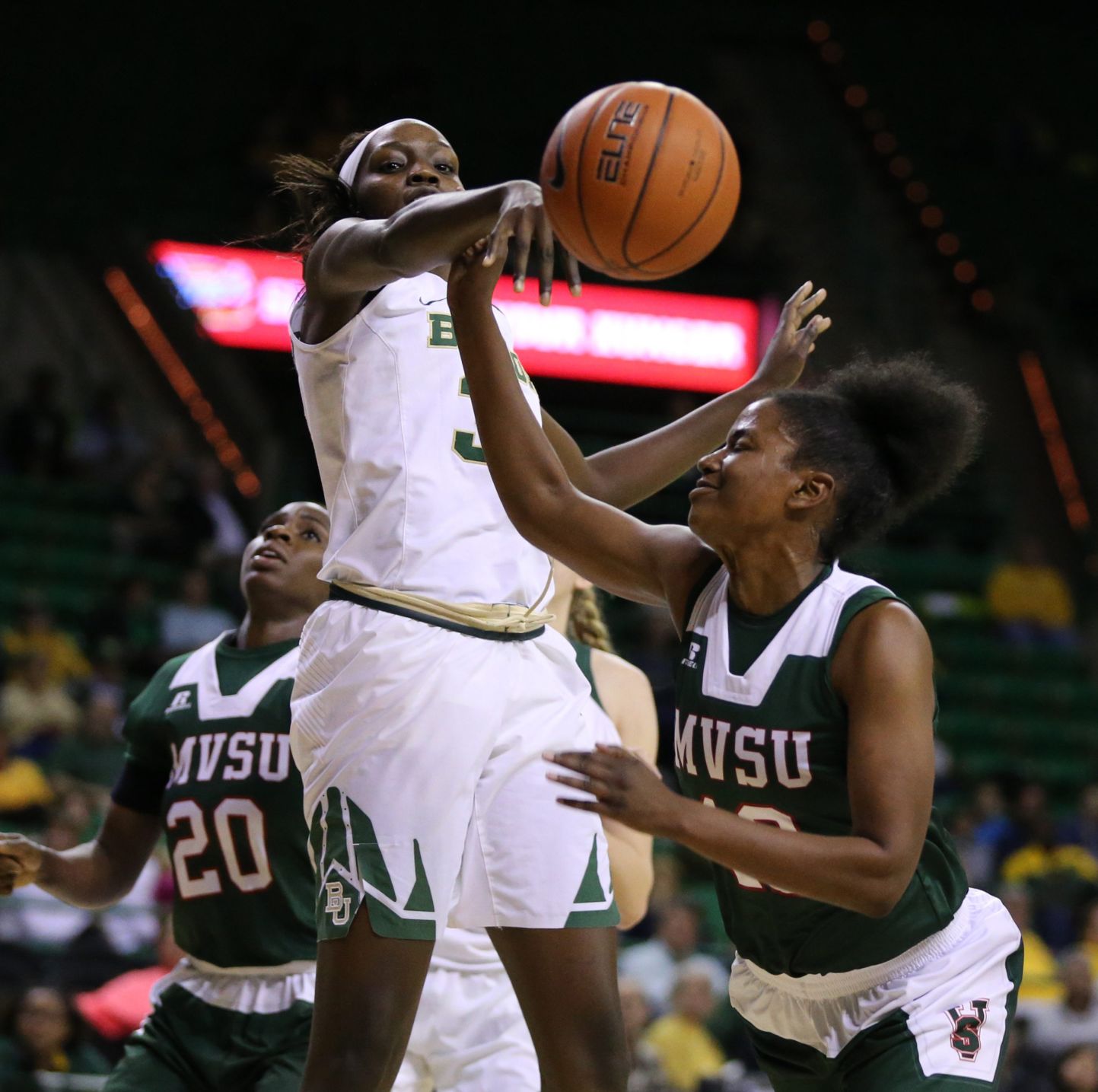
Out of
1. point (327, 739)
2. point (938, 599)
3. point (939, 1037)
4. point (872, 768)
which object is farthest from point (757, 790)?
point (938, 599)

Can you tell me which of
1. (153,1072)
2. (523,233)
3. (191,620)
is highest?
(191,620)

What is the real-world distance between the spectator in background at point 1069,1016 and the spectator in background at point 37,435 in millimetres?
7191

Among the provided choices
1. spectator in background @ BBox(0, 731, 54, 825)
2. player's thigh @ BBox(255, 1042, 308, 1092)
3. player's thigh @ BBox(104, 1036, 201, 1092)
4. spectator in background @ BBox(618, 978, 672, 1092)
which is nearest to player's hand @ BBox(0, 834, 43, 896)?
player's thigh @ BBox(104, 1036, 201, 1092)

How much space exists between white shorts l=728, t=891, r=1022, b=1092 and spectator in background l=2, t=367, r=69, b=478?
9.31 m

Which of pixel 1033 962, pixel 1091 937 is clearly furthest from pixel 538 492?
pixel 1091 937

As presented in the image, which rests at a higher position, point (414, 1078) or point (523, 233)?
point (523, 233)

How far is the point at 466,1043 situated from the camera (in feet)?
13.3

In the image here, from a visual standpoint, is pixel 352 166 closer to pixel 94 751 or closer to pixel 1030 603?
pixel 94 751

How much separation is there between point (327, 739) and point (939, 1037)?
1176 mm

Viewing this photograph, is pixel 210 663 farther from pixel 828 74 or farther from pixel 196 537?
pixel 828 74

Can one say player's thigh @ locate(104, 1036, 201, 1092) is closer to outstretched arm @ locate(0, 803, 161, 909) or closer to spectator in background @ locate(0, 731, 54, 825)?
outstretched arm @ locate(0, 803, 161, 909)

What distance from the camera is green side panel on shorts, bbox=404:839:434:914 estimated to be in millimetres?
2939

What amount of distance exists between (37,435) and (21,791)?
4025 millimetres

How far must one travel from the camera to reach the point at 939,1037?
2971 millimetres
